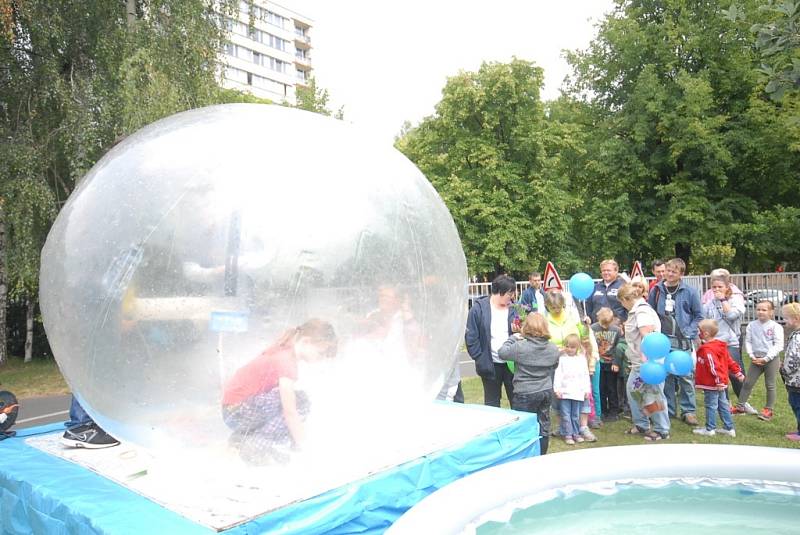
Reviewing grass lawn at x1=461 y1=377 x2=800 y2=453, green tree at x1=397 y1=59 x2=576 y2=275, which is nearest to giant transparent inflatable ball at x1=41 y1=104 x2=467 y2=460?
grass lawn at x1=461 y1=377 x2=800 y2=453

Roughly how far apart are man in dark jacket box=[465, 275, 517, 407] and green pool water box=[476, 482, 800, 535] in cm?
200

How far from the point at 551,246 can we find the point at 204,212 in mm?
22270

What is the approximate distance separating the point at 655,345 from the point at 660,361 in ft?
1.13

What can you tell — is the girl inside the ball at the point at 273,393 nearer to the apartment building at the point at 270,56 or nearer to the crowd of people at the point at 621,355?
the crowd of people at the point at 621,355

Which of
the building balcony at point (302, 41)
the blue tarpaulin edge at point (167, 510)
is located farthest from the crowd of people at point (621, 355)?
the building balcony at point (302, 41)

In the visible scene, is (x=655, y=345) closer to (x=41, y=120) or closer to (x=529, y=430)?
(x=529, y=430)

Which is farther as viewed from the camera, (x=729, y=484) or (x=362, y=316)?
(x=729, y=484)

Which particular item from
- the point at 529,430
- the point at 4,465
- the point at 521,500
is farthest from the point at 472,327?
the point at 4,465

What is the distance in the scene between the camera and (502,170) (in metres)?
23.0

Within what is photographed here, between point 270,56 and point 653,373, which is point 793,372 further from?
point 270,56

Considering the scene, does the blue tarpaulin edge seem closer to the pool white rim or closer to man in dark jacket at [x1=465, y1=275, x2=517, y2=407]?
the pool white rim

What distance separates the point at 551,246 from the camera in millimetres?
23766

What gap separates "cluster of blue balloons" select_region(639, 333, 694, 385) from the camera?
569 cm

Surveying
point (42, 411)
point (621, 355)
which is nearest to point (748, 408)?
point (621, 355)
